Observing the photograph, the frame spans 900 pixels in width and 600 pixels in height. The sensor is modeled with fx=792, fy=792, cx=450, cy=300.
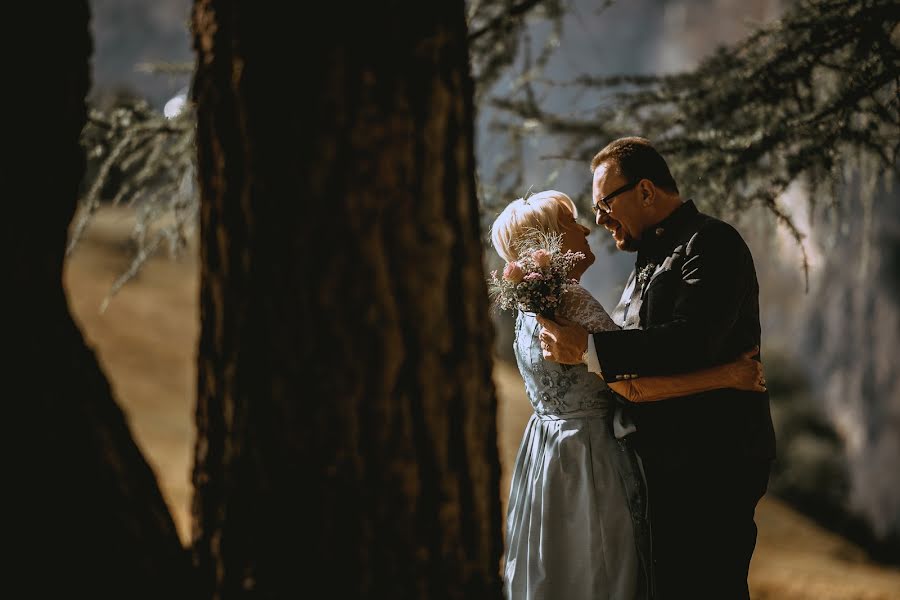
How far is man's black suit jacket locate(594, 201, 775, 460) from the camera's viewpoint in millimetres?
2373

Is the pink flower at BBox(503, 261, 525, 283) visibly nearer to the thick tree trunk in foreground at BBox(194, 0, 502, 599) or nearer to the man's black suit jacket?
the man's black suit jacket

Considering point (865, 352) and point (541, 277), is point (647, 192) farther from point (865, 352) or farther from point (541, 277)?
point (865, 352)

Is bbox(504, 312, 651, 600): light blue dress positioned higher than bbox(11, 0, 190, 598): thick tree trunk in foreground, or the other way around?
bbox(11, 0, 190, 598): thick tree trunk in foreground

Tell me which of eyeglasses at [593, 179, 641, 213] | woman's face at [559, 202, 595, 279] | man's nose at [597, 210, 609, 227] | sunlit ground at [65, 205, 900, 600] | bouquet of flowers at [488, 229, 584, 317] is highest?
eyeglasses at [593, 179, 641, 213]

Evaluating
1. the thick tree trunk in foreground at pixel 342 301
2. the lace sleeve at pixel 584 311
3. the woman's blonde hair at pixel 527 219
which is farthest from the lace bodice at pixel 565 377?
the thick tree trunk in foreground at pixel 342 301

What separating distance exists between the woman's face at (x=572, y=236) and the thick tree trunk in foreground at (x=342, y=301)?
4.05 ft

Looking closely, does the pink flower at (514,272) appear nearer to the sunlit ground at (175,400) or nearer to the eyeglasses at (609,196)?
the eyeglasses at (609,196)

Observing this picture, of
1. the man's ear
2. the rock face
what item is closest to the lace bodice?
the man's ear

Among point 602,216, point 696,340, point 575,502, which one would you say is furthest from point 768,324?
point 696,340

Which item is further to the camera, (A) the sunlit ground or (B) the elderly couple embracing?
(A) the sunlit ground

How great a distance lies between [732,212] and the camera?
367cm

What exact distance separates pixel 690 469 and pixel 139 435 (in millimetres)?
11192

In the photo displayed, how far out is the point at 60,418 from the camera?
4.88 ft

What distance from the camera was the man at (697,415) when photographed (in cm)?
239
